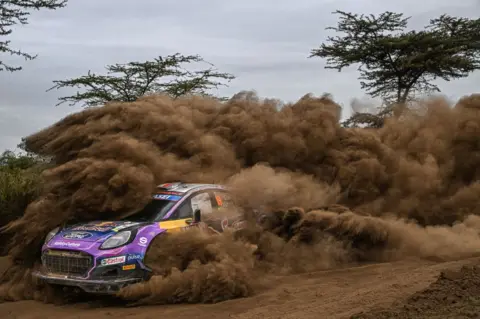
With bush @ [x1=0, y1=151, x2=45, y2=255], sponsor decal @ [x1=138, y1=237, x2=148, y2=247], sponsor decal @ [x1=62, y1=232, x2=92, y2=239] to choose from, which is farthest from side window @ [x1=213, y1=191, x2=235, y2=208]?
bush @ [x1=0, y1=151, x2=45, y2=255]

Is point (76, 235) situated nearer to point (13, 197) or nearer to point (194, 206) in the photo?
point (194, 206)

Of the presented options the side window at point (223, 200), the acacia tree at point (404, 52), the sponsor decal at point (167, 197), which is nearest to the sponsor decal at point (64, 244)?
the sponsor decal at point (167, 197)

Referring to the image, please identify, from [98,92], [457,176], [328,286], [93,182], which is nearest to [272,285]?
[328,286]

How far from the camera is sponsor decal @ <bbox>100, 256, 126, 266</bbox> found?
8.59 meters

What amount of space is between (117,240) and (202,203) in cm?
176

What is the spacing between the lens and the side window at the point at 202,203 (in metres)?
9.97

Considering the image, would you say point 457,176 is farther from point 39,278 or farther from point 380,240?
point 39,278

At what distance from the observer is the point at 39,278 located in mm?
9352

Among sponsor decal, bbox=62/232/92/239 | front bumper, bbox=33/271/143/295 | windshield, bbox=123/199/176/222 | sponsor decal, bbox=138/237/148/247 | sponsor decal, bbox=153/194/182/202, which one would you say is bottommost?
front bumper, bbox=33/271/143/295

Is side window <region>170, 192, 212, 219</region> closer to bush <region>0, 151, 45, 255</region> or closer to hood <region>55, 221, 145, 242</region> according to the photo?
hood <region>55, 221, 145, 242</region>

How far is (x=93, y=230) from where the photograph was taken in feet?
30.1

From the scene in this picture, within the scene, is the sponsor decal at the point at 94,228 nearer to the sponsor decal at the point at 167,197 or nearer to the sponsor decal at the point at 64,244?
the sponsor decal at the point at 64,244

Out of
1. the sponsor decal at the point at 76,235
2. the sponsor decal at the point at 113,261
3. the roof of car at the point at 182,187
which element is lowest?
the sponsor decal at the point at 113,261

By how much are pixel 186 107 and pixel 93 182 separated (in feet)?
11.6
